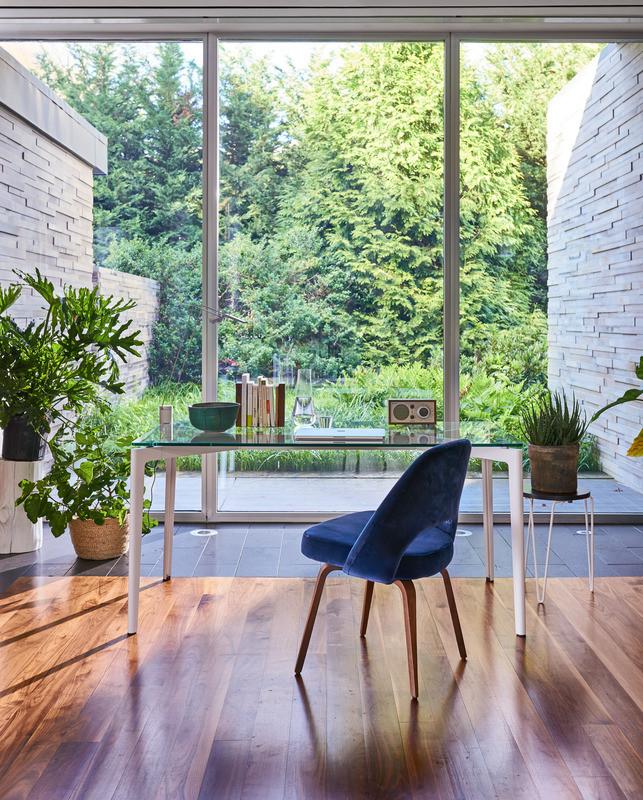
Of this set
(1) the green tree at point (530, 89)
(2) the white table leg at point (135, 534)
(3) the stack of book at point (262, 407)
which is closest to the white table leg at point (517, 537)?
(3) the stack of book at point (262, 407)

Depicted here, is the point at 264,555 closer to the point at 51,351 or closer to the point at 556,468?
the point at 51,351

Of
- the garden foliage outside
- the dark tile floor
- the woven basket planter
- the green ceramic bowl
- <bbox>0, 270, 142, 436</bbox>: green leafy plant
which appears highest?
the garden foliage outside

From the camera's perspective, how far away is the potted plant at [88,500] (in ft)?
13.5

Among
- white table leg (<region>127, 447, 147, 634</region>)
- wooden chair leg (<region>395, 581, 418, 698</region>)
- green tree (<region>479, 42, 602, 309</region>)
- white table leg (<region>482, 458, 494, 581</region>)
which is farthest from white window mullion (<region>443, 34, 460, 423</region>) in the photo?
wooden chair leg (<region>395, 581, 418, 698</region>)

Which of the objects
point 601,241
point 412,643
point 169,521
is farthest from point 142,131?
point 412,643

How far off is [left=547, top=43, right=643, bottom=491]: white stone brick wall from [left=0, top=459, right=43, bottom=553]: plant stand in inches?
117

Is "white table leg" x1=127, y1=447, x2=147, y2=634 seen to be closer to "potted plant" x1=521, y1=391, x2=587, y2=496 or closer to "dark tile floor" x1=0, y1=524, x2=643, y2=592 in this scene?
"dark tile floor" x1=0, y1=524, x2=643, y2=592

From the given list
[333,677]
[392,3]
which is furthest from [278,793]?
[392,3]

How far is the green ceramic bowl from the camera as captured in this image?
3.65 meters

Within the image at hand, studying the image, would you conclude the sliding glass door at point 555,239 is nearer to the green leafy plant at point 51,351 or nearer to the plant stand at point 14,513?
the green leafy plant at point 51,351

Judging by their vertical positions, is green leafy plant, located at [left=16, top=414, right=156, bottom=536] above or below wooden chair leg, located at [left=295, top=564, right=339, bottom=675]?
above

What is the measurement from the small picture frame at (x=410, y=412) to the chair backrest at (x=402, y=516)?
1.06 metres

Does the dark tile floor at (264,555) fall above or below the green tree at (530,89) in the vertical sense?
below

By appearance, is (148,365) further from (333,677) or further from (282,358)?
(333,677)
